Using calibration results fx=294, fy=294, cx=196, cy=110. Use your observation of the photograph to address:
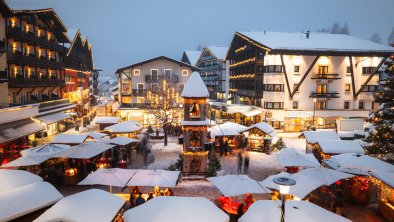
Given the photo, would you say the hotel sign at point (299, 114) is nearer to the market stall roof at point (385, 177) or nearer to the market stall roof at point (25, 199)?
the market stall roof at point (385, 177)

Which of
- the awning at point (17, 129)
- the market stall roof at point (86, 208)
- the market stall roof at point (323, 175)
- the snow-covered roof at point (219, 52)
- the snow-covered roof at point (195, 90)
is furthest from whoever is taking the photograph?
the snow-covered roof at point (219, 52)

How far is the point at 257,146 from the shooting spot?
96.9ft

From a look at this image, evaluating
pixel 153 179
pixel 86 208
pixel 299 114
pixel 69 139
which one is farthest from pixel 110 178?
pixel 299 114

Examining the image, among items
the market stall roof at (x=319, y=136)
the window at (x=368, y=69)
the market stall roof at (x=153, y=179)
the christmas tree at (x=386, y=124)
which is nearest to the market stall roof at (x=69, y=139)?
the market stall roof at (x=153, y=179)

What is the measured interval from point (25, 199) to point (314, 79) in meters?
40.9

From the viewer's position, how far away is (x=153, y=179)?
14.6 m

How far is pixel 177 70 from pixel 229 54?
1602 cm

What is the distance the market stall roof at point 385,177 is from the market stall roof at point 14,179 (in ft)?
51.6

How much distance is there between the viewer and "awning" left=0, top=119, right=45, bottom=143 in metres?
24.1

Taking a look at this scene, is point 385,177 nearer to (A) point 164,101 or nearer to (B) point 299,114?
(A) point 164,101

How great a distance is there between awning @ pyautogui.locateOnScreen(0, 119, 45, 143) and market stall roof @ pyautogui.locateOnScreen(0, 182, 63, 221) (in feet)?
48.2

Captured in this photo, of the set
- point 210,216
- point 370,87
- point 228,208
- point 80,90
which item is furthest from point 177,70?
point 210,216

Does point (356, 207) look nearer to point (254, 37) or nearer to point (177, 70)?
point (254, 37)

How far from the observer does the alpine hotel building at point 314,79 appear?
4212 centimetres
